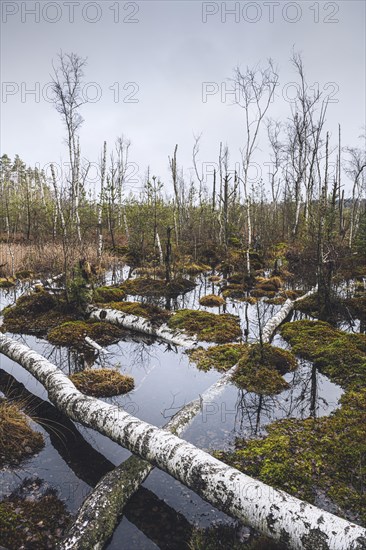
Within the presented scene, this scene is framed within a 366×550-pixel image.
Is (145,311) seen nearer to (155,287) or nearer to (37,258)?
(155,287)

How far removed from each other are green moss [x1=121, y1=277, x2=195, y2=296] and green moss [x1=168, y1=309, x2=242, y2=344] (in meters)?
3.60

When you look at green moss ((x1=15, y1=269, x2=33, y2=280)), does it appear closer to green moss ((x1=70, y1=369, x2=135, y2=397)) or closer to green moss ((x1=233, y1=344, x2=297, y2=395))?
green moss ((x1=70, y1=369, x2=135, y2=397))

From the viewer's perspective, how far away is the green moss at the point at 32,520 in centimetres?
296

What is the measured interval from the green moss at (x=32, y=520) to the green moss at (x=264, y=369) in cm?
342

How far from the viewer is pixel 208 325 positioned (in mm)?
8773

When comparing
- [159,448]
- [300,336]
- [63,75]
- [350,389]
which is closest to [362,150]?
[63,75]

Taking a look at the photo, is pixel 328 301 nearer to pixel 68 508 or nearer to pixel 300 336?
pixel 300 336

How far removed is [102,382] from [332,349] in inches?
184

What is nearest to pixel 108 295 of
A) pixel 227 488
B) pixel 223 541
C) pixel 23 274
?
pixel 23 274

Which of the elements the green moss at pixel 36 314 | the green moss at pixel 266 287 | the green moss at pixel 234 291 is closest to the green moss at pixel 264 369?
the green moss at pixel 36 314

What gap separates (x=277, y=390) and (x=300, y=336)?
2636mm

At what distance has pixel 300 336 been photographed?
8008 mm

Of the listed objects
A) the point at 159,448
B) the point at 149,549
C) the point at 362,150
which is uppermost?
the point at 362,150

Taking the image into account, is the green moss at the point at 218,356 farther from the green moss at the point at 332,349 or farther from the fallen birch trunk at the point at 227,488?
the fallen birch trunk at the point at 227,488
